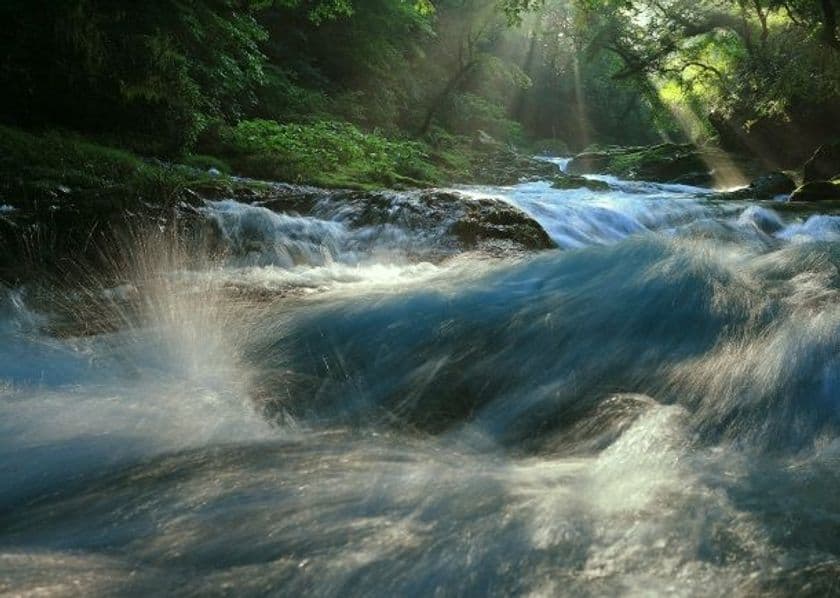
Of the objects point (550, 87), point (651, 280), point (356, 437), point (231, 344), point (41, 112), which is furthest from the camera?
point (550, 87)

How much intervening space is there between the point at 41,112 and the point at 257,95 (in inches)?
326

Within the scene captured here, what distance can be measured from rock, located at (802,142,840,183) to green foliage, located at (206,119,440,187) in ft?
33.9

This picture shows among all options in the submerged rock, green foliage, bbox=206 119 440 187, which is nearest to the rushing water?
green foliage, bbox=206 119 440 187

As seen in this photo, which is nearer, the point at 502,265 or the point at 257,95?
the point at 502,265

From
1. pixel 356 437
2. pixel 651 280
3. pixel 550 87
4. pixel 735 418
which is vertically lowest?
pixel 735 418

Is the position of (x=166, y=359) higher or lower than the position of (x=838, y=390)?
higher

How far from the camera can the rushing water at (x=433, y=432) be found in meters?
1.58

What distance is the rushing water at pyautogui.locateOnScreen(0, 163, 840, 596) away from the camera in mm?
1585

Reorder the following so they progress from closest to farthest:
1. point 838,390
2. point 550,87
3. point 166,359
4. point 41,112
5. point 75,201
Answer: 1. point 838,390
2. point 166,359
3. point 75,201
4. point 41,112
5. point 550,87

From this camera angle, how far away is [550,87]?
47.3 meters

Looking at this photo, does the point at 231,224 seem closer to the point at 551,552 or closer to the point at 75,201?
the point at 75,201

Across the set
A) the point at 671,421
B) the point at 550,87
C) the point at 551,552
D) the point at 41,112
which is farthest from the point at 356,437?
the point at 550,87

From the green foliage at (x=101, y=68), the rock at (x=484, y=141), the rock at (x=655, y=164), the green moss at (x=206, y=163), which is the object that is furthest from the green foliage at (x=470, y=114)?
the green moss at (x=206, y=163)

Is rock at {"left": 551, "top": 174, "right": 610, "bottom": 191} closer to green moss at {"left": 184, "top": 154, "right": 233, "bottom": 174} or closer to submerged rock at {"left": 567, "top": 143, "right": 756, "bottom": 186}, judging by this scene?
submerged rock at {"left": 567, "top": 143, "right": 756, "bottom": 186}
